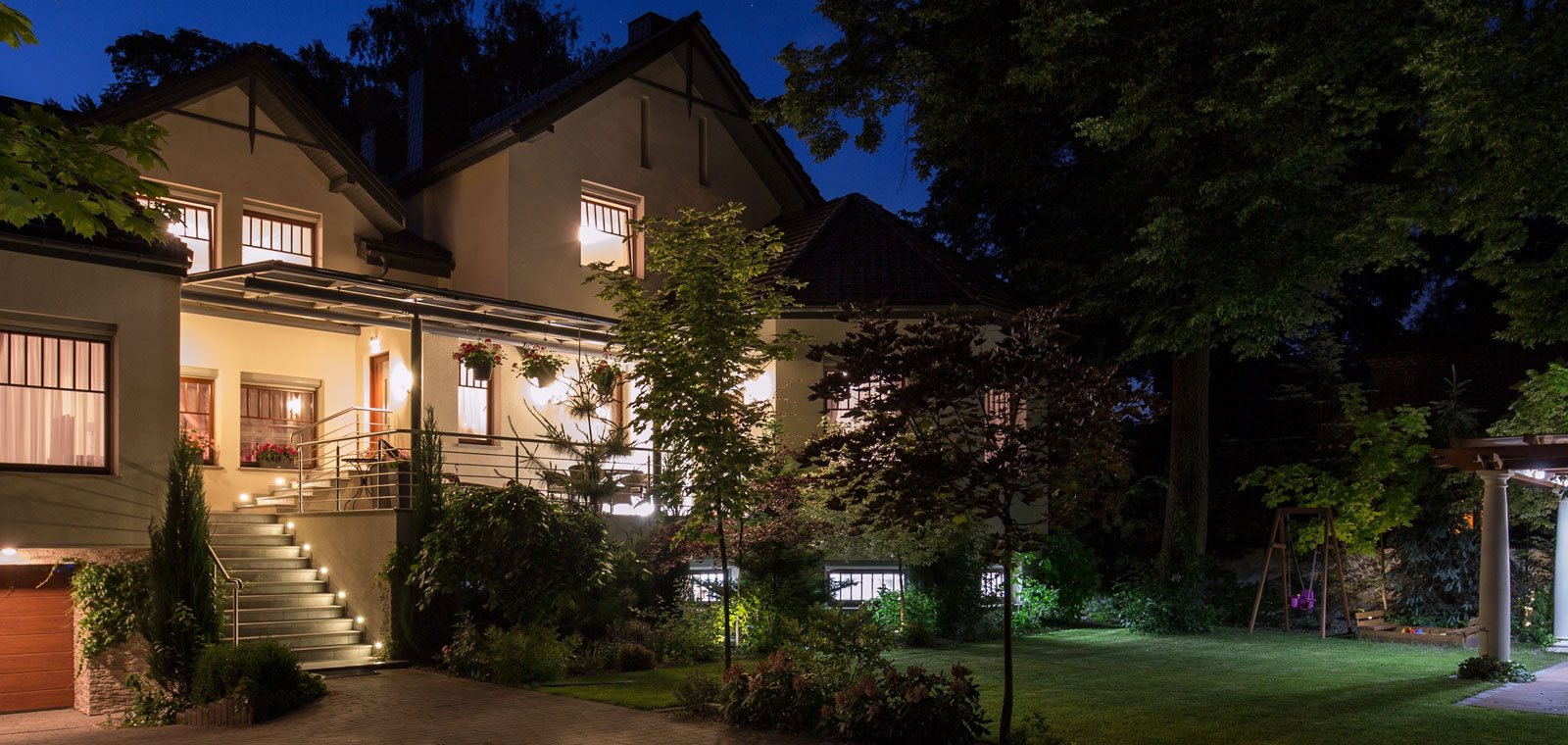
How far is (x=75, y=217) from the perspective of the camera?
7199 millimetres

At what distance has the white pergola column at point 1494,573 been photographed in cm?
1505

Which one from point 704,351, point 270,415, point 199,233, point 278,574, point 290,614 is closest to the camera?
point 704,351

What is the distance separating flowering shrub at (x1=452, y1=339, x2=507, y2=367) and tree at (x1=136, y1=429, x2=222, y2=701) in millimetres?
5781

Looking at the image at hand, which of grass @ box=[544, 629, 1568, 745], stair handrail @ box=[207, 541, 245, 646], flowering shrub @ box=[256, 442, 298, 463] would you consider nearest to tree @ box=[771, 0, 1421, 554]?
grass @ box=[544, 629, 1568, 745]

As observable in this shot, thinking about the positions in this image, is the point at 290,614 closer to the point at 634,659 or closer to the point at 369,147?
the point at 634,659

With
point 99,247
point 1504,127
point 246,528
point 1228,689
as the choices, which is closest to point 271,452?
point 246,528

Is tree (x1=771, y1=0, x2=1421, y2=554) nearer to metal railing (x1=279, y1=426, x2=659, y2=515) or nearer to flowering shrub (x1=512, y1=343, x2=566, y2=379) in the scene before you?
flowering shrub (x1=512, y1=343, x2=566, y2=379)

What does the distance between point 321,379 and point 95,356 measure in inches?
278

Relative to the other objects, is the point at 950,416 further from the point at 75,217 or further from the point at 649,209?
the point at 649,209

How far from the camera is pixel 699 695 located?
12.4 metres

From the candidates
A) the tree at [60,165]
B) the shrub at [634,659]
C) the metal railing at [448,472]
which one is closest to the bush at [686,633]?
the shrub at [634,659]

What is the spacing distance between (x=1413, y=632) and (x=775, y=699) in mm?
13232

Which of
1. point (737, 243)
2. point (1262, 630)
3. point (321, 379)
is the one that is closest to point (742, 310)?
point (737, 243)

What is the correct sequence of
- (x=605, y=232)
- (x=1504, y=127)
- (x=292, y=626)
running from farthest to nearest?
1. (x=605, y=232)
2. (x=292, y=626)
3. (x=1504, y=127)
